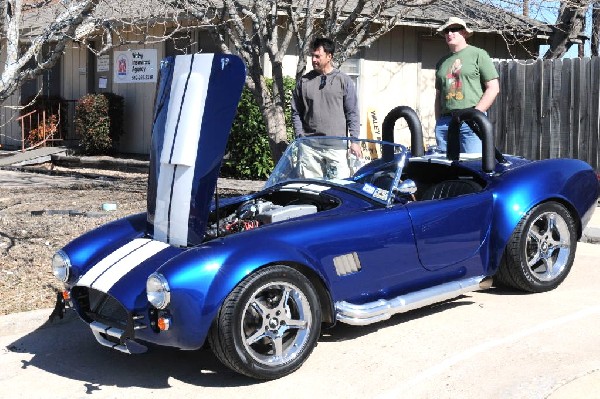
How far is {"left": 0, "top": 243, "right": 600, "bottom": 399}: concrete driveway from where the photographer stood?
4480mm

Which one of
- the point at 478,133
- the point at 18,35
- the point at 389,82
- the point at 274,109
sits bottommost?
the point at 478,133

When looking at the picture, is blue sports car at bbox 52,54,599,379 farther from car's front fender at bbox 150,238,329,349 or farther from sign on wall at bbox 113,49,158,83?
sign on wall at bbox 113,49,158,83

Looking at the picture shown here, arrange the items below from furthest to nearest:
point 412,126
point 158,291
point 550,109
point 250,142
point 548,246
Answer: point 250,142 → point 550,109 → point 548,246 → point 412,126 → point 158,291

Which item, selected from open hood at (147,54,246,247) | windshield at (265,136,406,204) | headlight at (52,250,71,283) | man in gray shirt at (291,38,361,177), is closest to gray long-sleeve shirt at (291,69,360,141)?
man in gray shirt at (291,38,361,177)

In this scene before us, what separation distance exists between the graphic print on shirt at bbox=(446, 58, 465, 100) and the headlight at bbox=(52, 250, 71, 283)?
3.72 m

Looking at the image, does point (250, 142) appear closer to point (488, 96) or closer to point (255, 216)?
point (488, 96)

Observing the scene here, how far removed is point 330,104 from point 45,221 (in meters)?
3.59

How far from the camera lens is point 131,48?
59.2 ft

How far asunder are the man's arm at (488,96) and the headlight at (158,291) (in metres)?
3.74

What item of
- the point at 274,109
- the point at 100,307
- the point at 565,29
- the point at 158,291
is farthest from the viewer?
the point at 565,29

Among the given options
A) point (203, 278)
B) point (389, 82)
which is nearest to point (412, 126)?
point (203, 278)

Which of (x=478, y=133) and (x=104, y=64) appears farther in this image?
(x=104, y=64)

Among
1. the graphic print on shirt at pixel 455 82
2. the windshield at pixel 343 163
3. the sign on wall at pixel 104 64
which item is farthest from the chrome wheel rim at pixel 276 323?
the sign on wall at pixel 104 64

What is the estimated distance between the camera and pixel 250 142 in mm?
14195
